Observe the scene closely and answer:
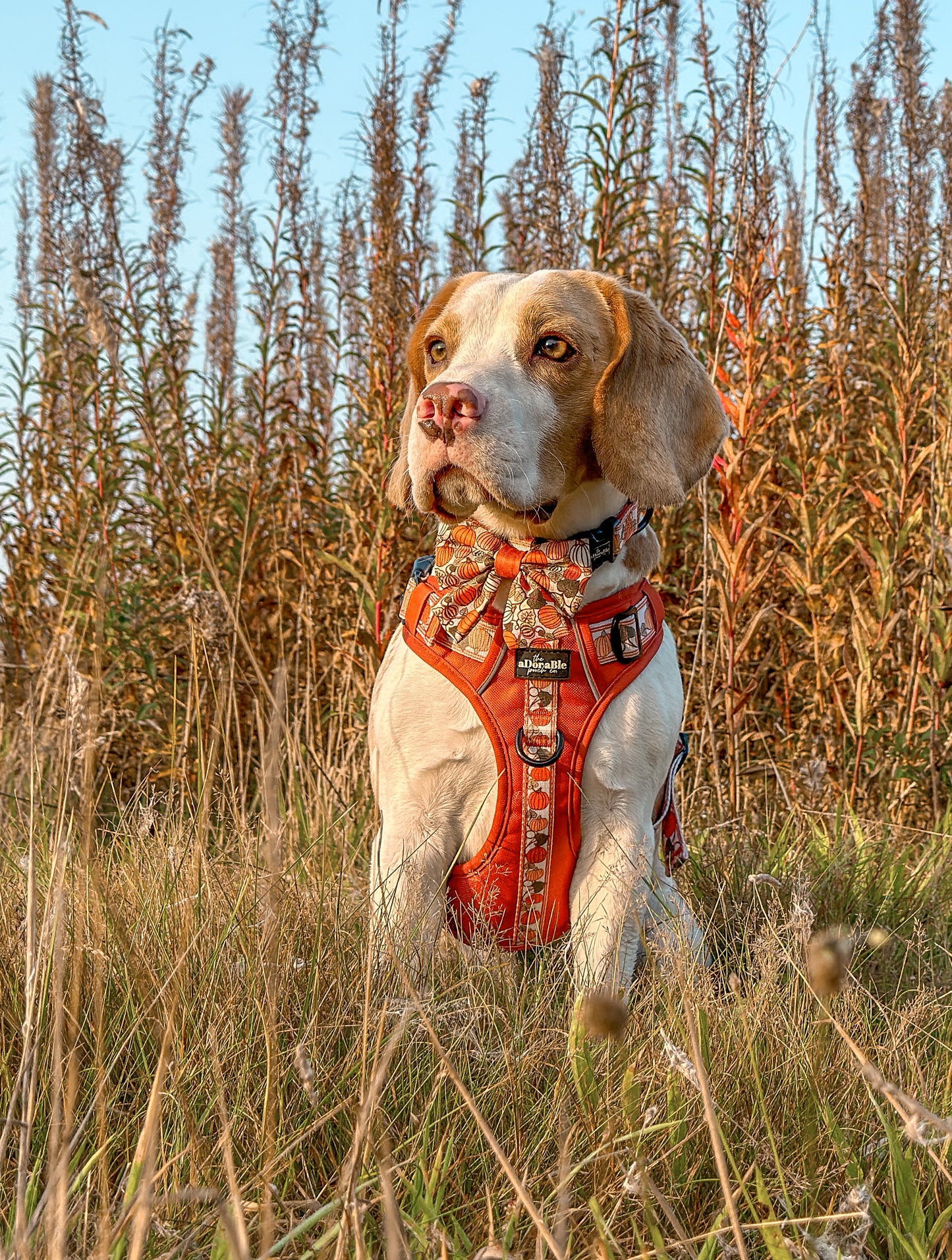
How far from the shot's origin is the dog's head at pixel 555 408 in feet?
6.91

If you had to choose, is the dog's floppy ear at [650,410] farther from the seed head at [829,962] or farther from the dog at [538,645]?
the seed head at [829,962]

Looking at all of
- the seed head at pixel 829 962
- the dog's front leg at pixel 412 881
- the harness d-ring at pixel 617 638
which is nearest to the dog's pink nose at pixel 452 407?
the harness d-ring at pixel 617 638

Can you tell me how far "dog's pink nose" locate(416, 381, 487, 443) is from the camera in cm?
206

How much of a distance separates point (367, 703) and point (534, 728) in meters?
1.61

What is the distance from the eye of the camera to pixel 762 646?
409 centimetres

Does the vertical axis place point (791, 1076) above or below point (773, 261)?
below

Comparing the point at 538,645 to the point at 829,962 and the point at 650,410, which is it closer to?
the point at 650,410

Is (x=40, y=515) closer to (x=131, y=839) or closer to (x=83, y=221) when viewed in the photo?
(x=83, y=221)

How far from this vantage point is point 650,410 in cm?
228

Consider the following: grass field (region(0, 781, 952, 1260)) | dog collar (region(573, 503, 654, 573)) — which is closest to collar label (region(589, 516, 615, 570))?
dog collar (region(573, 503, 654, 573))

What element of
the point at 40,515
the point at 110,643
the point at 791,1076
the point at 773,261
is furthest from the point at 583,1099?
the point at 40,515

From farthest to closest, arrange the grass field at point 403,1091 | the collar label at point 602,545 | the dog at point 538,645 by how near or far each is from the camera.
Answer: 1. the collar label at point 602,545
2. the dog at point 538,645
3. the grass field at point 403,1091

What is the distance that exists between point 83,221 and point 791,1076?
12.6 feet

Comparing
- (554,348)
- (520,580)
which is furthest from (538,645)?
(554,348)
